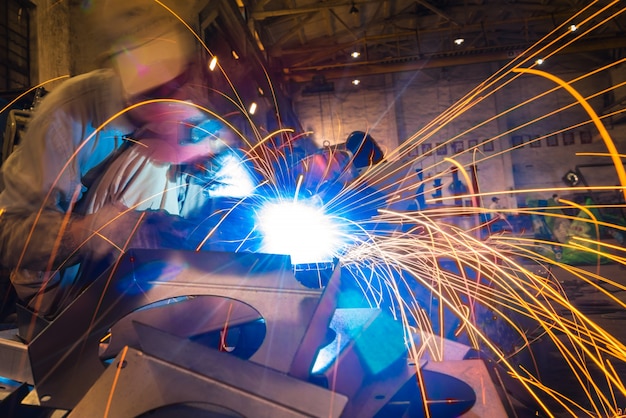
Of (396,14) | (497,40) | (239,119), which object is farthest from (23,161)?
(497,40)

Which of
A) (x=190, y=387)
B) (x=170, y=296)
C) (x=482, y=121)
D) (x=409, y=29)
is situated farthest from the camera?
(x=482, y=121)

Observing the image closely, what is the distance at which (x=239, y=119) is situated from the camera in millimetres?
6004

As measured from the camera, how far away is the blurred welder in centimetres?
117

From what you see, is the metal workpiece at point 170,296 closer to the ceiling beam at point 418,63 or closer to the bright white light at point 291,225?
the bright white light at point 291,225

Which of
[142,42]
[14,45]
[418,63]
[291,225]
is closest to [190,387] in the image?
[291,225]

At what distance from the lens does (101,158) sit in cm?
171

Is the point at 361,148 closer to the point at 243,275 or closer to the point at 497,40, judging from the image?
the point at 243,275

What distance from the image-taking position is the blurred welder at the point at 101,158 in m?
1.17

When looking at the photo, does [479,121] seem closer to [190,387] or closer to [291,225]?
[291,225]

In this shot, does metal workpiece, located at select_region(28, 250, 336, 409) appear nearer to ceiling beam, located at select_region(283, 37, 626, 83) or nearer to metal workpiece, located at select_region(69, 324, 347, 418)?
metal workpiece, located at select_region(69, 324, 347, 418)

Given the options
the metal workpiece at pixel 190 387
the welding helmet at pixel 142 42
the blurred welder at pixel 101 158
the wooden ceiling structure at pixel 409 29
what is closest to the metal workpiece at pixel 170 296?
the metal workpiece at pixel 190 387

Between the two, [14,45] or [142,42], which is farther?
[14,45]

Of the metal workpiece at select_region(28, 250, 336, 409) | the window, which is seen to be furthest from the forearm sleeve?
the window

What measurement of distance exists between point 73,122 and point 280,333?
126 centimetres
